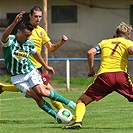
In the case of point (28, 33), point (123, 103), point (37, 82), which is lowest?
point (123, 103)

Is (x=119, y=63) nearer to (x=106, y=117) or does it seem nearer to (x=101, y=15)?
(x=106, y=117)

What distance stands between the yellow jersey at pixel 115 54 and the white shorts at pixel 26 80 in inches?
49.4

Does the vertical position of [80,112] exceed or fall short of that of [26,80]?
it falls short

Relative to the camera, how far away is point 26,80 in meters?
11.3

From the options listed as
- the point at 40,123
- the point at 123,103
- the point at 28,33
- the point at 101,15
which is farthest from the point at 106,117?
the point at 101,15

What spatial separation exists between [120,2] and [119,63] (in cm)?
1631

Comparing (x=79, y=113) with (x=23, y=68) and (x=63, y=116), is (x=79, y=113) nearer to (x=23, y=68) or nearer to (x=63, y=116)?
(x=63, y=116)

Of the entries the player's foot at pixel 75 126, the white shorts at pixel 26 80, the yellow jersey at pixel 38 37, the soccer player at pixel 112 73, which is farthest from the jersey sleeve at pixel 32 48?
the player's foot at pixel 75 126

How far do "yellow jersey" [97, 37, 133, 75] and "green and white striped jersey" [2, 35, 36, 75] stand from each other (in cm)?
142

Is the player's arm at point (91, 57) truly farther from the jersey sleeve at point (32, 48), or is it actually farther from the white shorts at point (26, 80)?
the jersey sleeve at point (32, 48)

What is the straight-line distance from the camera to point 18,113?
534 inches

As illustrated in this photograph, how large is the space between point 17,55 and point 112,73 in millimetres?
1723

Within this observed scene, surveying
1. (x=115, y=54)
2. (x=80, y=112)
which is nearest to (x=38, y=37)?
(x=115, y=54)

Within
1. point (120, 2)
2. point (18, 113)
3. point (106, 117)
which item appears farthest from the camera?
point (120, 2)
